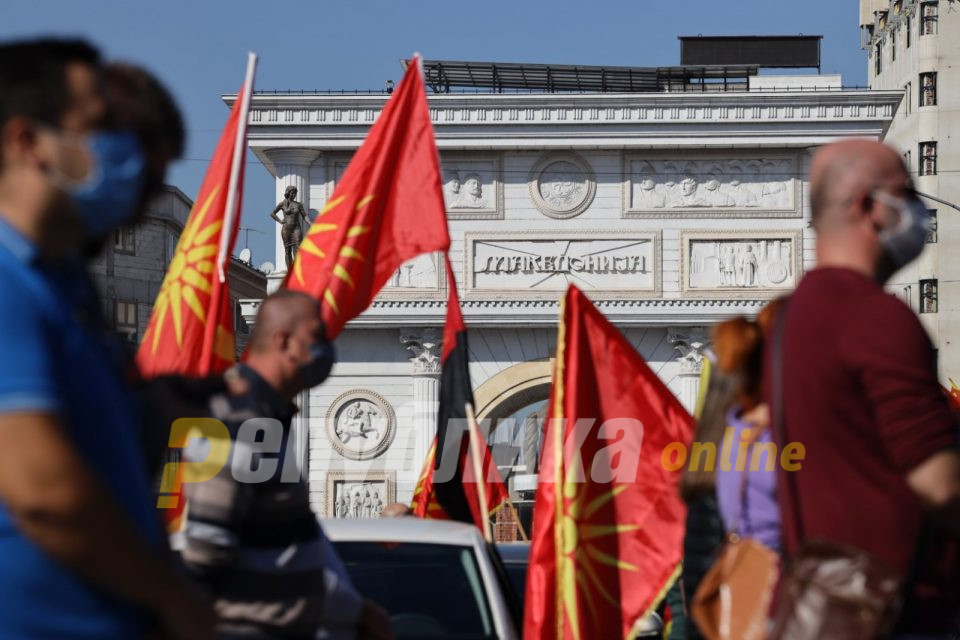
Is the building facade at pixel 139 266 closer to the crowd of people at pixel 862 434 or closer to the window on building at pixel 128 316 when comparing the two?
the window on building at pixel 128 316

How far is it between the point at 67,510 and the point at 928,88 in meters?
48.5

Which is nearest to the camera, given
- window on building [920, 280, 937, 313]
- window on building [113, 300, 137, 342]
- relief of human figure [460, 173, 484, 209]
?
relief of human figure [460, 173, 484, 209]

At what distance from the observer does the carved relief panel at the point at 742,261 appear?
29391 mm

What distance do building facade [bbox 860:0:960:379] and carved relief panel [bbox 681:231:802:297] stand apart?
1806 centimetres

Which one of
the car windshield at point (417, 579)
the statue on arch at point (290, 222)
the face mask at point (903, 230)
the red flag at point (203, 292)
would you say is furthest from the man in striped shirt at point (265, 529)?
the statue on arch at point (290, 222)

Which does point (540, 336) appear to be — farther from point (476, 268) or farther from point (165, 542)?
point (165, 542)

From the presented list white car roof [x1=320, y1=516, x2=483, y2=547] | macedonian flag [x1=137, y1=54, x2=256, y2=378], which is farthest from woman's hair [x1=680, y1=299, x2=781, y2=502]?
macedonian flag [x1=137, y1=54, x2=256, y2=378]

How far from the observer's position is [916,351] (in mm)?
2943

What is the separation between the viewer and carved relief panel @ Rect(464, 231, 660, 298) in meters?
29.4

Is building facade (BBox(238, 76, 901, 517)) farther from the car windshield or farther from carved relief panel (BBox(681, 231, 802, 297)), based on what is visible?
the car windshield

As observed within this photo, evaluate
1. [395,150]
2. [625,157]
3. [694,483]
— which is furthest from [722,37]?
[694,483]

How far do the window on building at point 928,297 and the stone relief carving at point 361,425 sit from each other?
74.3 ft

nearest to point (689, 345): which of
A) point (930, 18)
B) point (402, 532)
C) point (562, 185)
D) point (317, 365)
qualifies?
point (562, 185)

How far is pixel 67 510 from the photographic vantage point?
2.12m
